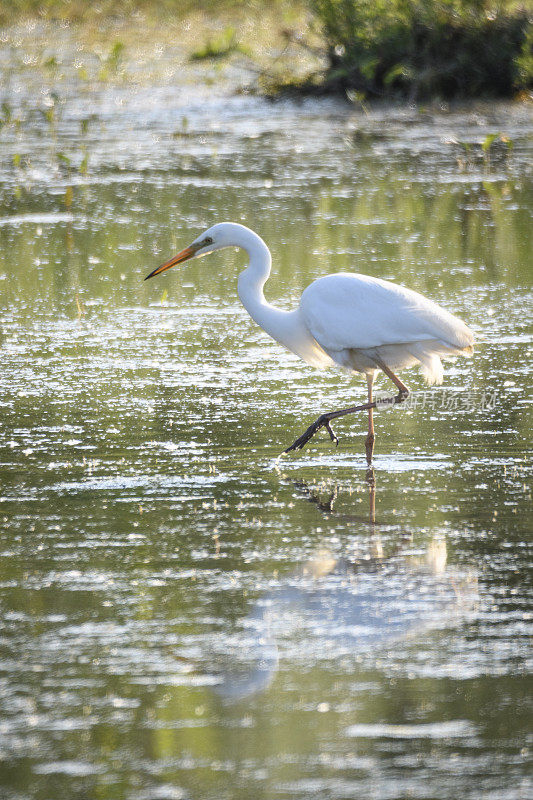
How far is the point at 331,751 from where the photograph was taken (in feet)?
10.8

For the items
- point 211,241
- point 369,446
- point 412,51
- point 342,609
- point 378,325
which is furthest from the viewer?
point 412,51

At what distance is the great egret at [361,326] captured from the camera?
5.95 meters

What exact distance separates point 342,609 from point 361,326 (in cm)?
211

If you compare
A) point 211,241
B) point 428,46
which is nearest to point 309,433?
point 211,241

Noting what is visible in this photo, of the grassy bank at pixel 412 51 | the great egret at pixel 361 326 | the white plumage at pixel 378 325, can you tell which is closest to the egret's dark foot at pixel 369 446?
the great egret at pixel 361 326

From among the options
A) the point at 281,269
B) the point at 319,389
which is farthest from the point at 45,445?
the point at 281,269

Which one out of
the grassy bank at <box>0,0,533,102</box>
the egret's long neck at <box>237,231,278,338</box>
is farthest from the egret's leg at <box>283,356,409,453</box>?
the grassy bank at <box>0,0,533,102</box>

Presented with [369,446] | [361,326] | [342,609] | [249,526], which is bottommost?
[342,609]

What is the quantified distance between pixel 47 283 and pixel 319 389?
9.88ft

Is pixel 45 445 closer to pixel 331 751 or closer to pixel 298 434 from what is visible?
pixel 298 434

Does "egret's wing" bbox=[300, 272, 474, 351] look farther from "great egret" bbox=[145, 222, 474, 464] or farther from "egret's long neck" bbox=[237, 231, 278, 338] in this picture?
"egret's long neck" bbox=[237, 231, 278, 338]

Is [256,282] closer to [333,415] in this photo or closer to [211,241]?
[211,241]

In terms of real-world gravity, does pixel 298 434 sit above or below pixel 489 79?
below

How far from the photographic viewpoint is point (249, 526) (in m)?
4.96
